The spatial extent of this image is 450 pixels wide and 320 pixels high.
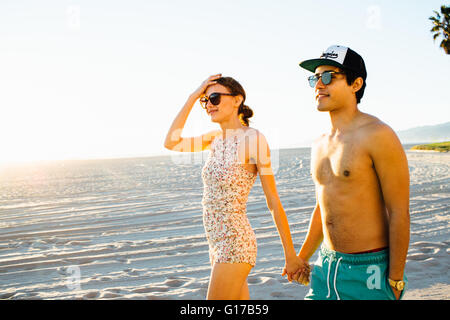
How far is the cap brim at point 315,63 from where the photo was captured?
2.68 metres

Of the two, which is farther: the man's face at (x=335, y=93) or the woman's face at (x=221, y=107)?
the woman's face at (x=221, y=107)

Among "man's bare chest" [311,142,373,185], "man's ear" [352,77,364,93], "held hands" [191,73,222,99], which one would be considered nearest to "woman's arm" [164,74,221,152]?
"held hands" [191,73,222,99]

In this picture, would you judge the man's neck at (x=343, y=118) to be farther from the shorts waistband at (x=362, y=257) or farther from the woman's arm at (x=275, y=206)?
the shorts waistband at (x=362, y=257)

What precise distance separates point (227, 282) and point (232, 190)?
2.23ft

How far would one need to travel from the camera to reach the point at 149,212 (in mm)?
11664

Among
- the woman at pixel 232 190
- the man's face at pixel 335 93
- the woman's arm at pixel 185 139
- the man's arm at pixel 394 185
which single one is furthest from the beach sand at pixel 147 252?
the man's face at pixel 335 93

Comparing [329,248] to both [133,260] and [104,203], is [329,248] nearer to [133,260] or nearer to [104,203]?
[133,260]

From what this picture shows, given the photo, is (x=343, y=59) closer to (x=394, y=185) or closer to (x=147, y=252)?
(x=394, y=185)

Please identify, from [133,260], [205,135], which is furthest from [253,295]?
[133,260]

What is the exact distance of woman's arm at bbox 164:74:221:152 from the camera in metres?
3.58

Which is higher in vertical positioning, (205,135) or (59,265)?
(205,135)

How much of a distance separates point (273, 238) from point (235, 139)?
4.56 metres

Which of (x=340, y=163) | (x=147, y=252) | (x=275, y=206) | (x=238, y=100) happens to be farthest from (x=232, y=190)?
(x=147, y=252)

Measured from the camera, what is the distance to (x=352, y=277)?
8.31 feet
